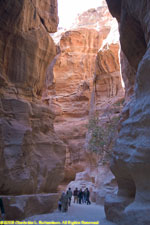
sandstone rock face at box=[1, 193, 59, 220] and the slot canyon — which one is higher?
the slot canyon

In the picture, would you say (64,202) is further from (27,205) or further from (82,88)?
(82,88)

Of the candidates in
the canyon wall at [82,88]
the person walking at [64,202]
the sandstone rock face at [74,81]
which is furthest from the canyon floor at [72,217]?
the sandstone rock face at [74,81]

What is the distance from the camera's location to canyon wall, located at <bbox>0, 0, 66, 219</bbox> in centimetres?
1281

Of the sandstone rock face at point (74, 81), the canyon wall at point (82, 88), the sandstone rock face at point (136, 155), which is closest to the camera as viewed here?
the sandstone rock face at point (136, 155)

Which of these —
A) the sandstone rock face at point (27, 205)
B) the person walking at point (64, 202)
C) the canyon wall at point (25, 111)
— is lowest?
the person walking at point (64, 202)

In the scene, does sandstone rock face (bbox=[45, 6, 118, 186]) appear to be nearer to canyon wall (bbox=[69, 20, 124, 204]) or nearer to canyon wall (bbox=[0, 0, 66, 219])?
canyon wall (bbox=[69, 20, 124, 204])

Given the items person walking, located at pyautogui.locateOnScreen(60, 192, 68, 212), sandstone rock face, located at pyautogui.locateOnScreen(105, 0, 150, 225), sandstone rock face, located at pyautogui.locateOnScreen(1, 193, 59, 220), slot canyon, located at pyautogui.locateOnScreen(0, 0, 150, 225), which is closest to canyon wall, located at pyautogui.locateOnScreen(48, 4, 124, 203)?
slot canyon, located at pyautogui.locateOnScreen(0, 0, 150, 225)

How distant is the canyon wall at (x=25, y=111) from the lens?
504 inches

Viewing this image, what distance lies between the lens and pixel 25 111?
1439cm

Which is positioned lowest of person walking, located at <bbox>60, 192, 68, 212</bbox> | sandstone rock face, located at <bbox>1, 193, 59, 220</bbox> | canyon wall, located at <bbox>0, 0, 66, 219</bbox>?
person walking, located at <bbox>60, 192, 68, 212</bbox>

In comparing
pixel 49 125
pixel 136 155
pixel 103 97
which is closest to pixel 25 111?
pixel 49 125

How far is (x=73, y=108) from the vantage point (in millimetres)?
38281

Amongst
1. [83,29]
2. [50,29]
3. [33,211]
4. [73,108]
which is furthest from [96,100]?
[33,211]

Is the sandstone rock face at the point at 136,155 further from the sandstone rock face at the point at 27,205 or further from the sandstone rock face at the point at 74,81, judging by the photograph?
the sandstone rock face at the point at 74,81
